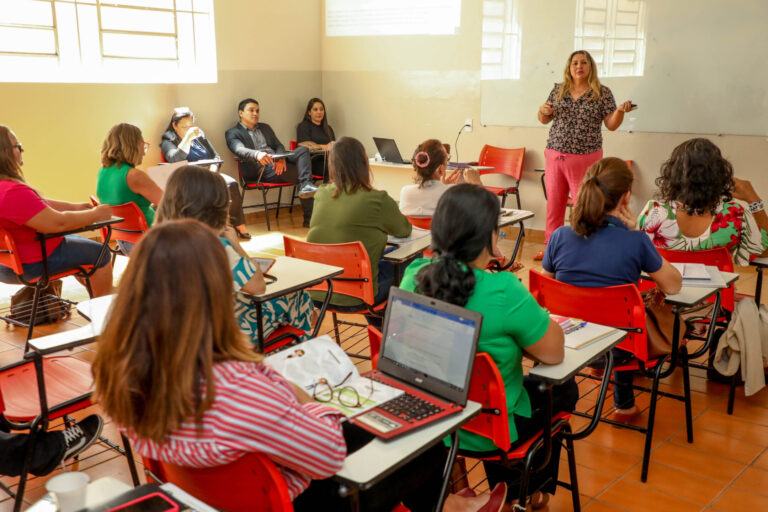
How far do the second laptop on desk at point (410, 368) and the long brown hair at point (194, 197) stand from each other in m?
0.90

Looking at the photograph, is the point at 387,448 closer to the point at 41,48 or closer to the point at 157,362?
the point at 157,362

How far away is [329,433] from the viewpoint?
53.6 inches

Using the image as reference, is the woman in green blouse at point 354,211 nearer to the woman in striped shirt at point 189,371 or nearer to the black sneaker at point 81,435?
the black sneaker at point 81,435

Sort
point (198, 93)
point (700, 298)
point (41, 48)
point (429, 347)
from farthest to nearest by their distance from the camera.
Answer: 1. point (198, 93)
2. point (41, 48)
3. point (700, 298)
4. point (429, 347)

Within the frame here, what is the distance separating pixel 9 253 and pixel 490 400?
2.89m

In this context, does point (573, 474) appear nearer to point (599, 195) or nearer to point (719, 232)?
point (599, 195)

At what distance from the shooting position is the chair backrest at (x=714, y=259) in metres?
3.03

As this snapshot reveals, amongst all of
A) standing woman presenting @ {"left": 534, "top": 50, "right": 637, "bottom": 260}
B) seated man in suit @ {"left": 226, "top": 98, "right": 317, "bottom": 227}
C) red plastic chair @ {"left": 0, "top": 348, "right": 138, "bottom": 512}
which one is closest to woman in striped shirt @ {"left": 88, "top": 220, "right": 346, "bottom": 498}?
red plastic chair @ {"left": 0, "top": 348, "right": 138, "bottom": 512}

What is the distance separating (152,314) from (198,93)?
243 inches

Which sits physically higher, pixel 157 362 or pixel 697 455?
pixel 157 362

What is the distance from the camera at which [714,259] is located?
305 cm

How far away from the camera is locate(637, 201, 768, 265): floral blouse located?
310 cm

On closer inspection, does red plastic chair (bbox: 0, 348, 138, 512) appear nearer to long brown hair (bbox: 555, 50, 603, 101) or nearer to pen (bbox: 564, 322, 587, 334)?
pen (bbox: 564, 322, 587, 334)

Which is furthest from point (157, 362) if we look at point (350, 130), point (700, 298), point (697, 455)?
point (350, 130)
